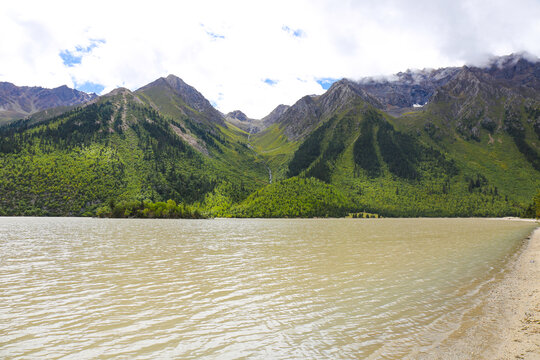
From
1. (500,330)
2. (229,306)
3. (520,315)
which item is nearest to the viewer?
(500,330)

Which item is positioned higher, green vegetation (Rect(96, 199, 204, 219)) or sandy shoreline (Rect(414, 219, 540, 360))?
sandy shoreline (Rect(414, 219, 540, 360))

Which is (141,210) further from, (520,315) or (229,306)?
(520,315)

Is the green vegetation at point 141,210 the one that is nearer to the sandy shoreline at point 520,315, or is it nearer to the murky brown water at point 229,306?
the murky brown water at point 229,306

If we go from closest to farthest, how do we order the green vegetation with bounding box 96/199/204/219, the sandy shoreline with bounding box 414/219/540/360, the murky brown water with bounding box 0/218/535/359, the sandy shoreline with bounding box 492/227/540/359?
1. the sandy shoreline with bounding box 414/219/540/360
2. the sandy shoreline with bounding box 492/227/540/359
3. the murky brown water with bounding box 0/218/535/359
4. the green vegetation with bounding box 96/199/204/219

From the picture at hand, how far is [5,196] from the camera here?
194m

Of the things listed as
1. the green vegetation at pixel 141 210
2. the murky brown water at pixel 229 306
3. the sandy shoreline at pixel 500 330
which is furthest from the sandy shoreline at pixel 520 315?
the green vegetation at pixel 141 210

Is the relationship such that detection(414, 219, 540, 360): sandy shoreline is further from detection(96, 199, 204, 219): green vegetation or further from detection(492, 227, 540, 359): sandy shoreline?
detection(96, 199, 204, 219): green vegetation

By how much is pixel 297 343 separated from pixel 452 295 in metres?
15.5

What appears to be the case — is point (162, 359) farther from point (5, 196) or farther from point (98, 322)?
point (5, 196)

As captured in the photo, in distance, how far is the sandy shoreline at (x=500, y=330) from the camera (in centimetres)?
1176

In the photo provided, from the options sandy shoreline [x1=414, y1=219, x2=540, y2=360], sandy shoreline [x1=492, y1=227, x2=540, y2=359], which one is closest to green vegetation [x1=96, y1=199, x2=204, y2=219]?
sandy shoreline [x1=492, y1=227, x2=540, y2=359]

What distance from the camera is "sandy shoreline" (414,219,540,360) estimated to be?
1176 centimetres

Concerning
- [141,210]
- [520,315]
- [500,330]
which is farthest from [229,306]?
[141,210]

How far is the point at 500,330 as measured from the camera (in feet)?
47.8
